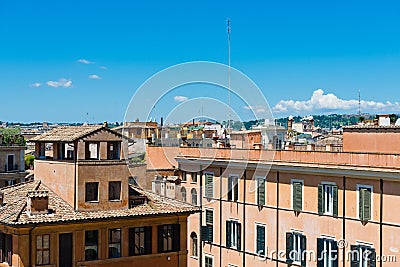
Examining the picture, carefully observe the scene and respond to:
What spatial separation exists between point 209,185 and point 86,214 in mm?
15245

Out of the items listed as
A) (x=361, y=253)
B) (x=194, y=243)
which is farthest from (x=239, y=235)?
(x=361, y=253)

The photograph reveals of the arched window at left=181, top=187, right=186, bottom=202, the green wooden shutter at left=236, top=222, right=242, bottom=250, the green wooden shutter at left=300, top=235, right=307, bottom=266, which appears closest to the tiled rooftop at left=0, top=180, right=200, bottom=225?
the green wooden shutter at left=300, top=235, right=307, bottom=266

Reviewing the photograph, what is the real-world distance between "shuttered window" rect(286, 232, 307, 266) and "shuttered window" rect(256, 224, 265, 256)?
1.91 metres

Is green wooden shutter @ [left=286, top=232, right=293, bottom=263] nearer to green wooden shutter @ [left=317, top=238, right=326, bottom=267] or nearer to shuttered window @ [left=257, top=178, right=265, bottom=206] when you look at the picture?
green wooden shutter @ [left=317, top=238, right=326, bottom=267]

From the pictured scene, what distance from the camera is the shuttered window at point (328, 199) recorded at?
91.6ft

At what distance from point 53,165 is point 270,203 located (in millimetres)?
12754

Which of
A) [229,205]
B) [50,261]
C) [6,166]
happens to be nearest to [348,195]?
[229,205]

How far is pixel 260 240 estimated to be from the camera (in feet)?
107

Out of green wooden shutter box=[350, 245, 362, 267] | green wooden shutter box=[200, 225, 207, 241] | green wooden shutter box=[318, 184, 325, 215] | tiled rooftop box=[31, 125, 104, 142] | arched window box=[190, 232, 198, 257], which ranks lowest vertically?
arched window box=[190, 232, 198, 257]

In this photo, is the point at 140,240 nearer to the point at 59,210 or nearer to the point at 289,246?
the point at 59,210

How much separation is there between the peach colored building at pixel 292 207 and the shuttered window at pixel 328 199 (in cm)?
4

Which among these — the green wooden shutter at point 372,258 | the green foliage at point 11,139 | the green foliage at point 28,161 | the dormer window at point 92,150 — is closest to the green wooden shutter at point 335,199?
the green wooden shutter at point 372,258

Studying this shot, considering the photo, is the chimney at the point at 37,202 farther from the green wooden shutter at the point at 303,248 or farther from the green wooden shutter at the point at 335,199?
the green wooden shutter at the point at 303,248

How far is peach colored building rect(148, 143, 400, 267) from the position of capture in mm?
25859
